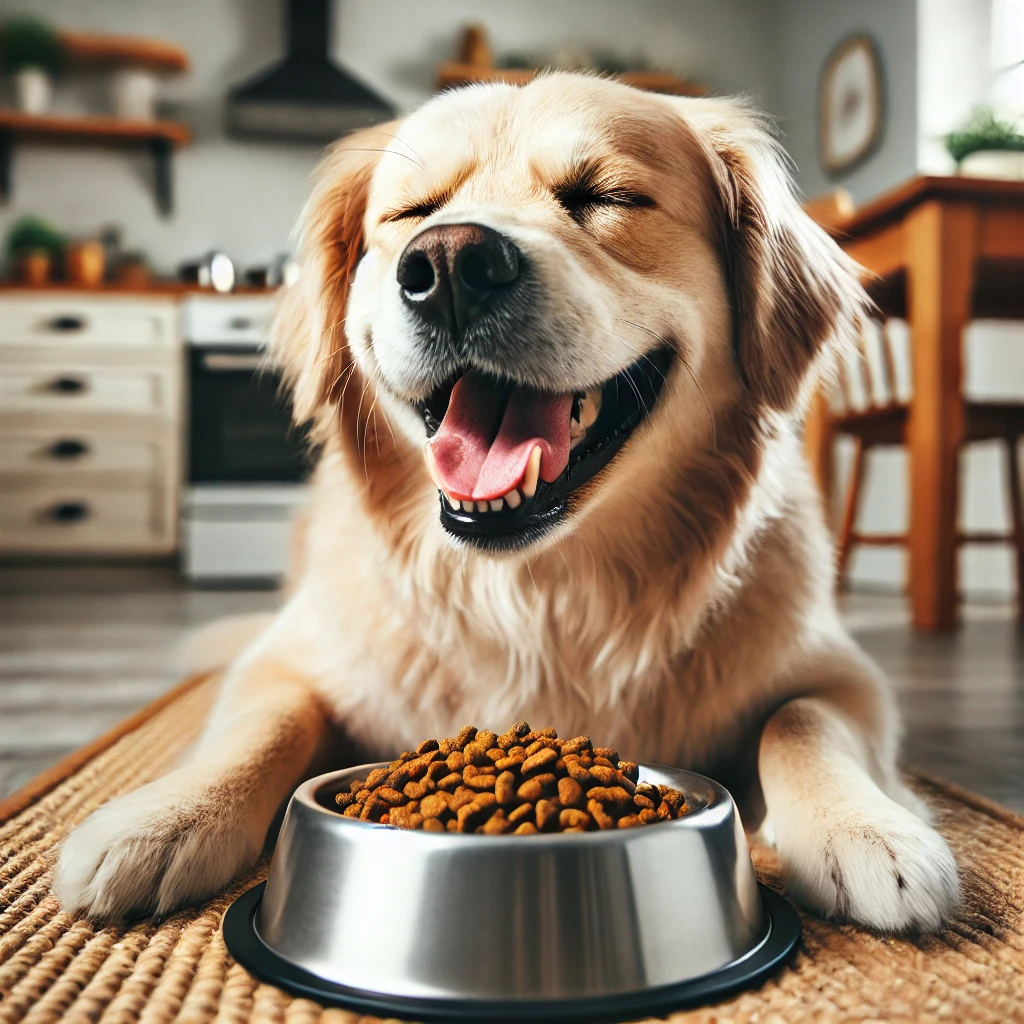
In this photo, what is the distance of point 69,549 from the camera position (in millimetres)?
4480

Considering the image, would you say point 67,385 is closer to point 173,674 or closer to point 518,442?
point 173,674

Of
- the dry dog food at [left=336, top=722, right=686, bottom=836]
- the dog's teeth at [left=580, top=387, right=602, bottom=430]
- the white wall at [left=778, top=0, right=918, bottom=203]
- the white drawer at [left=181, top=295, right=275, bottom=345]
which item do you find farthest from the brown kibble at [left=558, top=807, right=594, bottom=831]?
the white drawer at [left=181, top=295, right=275, bottom=345]

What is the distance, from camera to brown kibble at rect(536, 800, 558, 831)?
65cm

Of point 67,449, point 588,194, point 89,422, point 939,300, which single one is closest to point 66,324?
point 89,422

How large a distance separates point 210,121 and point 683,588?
16.3 feet

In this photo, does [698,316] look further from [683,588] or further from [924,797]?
[924,797]

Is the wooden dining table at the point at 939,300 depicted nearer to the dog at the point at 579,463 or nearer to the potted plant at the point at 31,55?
the dog at the point at 579,463

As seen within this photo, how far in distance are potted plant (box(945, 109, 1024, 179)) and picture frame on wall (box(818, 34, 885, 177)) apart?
1770 mm

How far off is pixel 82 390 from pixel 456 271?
4.03m

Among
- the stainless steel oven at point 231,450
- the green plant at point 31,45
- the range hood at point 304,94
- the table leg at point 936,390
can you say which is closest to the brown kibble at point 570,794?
the table leg at point 936,390

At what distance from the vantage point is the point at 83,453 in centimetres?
448

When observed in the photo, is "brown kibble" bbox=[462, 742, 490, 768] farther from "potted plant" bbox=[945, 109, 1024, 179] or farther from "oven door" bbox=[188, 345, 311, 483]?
"oven door" bbox=[188, 345, 311, 483]

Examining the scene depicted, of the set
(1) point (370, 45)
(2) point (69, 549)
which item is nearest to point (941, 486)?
(2) point (69, 549)

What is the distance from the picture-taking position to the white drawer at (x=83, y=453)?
445 cm
